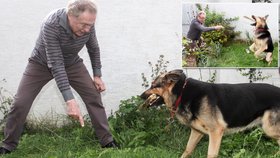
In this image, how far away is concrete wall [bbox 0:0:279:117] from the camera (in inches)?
315

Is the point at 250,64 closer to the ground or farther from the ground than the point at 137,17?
closer to the ground

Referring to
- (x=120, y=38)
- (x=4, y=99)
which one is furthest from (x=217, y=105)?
(x=4, y=99)

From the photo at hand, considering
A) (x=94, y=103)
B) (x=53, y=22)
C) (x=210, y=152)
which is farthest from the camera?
(x=94, y=103)

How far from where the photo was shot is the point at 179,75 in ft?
19.9

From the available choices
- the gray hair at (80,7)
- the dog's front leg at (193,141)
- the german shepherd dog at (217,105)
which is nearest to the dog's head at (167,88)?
the german shepherd dog at (217,105)

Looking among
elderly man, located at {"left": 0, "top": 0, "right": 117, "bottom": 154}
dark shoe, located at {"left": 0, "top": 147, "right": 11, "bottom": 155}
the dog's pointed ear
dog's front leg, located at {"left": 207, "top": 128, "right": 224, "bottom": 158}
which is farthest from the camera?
dark shoe, located at {"left": 0, "top": 147, "right": 11, "bottom": 155}

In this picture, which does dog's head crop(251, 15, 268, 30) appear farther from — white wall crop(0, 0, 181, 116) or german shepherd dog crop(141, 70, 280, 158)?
german shepherd dog crop(141, 70, 280, 158)

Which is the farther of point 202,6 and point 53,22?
point 202,6

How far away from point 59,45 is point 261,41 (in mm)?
3784

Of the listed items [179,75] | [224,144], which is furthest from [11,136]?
[224,144]

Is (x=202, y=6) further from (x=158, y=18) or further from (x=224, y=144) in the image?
(x=224, y=144)

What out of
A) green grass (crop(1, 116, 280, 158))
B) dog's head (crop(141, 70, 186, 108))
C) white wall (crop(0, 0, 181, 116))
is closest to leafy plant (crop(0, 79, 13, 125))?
white wall (crop(0, 0, 181, 116))

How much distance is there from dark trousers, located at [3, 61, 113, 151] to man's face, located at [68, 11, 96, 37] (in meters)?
0.90

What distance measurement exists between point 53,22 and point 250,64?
3.80 meters
